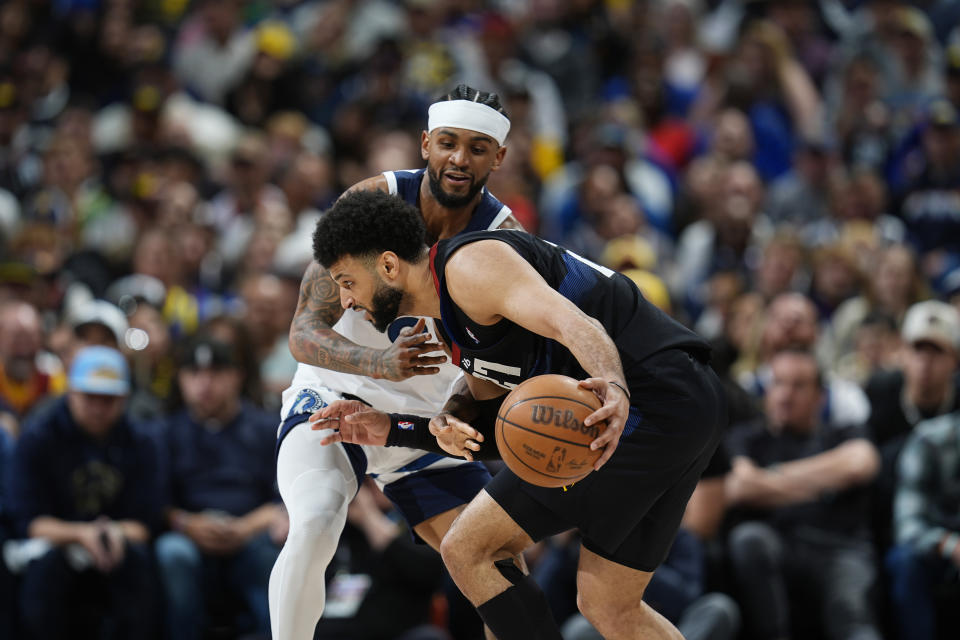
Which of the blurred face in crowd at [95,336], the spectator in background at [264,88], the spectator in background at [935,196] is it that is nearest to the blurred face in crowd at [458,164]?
the blurred face in crowd at [95,336]

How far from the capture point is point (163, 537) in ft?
23.1

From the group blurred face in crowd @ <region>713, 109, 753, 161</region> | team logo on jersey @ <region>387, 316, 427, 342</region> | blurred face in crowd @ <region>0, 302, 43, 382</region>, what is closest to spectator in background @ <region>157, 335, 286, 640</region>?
blurred face in crowd @ <region>0, 302, 43, 382</region>

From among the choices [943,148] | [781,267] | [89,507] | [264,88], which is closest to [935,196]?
[943,148]

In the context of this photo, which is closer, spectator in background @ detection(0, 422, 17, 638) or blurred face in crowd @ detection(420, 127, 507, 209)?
blurred face in crowd @ detection(420, 127, 507, 209)

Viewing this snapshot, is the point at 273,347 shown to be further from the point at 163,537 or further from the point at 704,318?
the point at 704,318

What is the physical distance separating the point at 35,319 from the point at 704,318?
476 centimetres

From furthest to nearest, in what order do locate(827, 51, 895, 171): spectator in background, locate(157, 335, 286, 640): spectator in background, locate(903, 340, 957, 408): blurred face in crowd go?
locate(827, 51, 895, 171): spectator in background, locate(903, 340, 957, 408): blurred face in crowd, locate(157, 335, 286, 640): spectator in background

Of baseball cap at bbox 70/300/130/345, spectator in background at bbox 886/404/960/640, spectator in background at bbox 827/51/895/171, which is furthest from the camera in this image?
spectator in background at bbox 827/51/895/171

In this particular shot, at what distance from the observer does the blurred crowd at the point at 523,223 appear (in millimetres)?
6840

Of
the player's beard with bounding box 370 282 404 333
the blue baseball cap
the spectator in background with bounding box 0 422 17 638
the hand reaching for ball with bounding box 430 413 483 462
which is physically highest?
the player's beard with bounding box 370 282 404 333

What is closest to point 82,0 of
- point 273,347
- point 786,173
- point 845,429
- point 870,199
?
point 273,347

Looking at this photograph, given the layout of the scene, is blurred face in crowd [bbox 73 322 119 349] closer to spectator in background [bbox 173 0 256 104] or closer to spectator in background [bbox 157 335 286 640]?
spectator in background [bbox 157 335 286 640]

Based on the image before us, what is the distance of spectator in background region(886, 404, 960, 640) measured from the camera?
678 centimetres

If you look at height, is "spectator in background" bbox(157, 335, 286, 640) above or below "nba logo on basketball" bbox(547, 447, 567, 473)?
below
